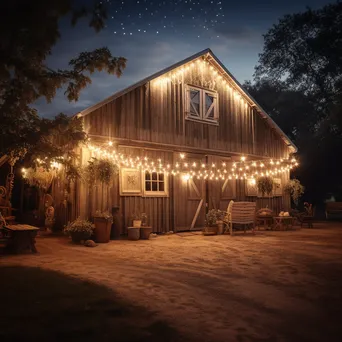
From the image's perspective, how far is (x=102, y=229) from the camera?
30.0 feet

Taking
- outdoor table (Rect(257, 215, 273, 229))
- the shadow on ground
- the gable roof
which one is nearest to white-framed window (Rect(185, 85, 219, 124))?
the gable roof

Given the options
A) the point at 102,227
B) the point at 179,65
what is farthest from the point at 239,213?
the point at 179,65

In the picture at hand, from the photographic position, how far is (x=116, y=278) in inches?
194

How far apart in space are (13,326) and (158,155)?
345 inches

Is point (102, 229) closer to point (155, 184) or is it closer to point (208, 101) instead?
point (155, 184)

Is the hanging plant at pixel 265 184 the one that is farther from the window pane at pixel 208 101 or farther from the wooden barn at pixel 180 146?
the window pane at pixel 208 101

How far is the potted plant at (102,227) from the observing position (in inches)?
360

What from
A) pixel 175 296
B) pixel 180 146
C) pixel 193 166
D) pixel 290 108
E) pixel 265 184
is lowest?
A: pixel 175 296

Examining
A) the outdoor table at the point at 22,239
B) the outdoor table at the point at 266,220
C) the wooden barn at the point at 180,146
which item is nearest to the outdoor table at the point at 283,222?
the outdoor table at the point at 266,220

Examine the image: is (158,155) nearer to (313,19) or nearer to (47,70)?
(47,70)

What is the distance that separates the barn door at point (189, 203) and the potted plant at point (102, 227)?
3.10 m

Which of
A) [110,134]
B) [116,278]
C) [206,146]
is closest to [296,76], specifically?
[206,146]

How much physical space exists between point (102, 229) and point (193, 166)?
447cm

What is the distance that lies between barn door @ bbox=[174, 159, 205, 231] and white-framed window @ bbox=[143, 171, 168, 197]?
463 millimetres
